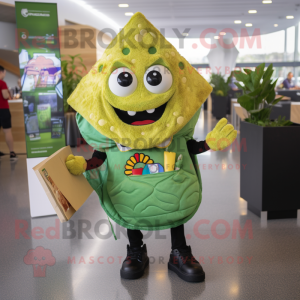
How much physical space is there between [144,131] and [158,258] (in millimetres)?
891

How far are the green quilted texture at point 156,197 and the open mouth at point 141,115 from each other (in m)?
0.27

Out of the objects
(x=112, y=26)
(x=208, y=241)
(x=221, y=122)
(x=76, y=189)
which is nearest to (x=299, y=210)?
(x=208, y=241)

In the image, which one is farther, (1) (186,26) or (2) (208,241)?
(1) (186,26)

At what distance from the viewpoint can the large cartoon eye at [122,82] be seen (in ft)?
5.11

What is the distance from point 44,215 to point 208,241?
4.52 ft

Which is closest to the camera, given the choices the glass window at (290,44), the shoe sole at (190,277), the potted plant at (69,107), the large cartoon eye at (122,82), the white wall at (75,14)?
the large cartoon eye at (122,82)

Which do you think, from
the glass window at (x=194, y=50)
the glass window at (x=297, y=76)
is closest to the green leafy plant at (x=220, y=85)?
the glass window at (x=194, y=50)

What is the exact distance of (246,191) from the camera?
2887 mm

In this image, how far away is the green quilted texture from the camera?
1.68 meters

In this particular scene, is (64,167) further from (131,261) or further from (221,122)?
(221,122)

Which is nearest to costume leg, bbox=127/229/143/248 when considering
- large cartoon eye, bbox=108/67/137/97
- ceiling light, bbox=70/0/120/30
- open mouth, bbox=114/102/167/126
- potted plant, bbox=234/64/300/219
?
open mouth, bbox=114/102/167/126

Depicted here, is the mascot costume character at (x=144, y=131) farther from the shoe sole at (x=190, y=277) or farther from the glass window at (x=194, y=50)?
the glass window at (x=194, y=50)

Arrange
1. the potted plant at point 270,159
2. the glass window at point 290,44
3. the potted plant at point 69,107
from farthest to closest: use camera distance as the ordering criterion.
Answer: the glass window at point 290,44, the potted plant at point 69,107, the potted plant at point 270,159

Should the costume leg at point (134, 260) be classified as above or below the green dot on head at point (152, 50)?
below
